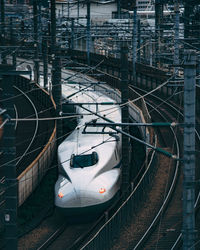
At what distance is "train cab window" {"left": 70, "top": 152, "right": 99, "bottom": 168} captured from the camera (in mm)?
20766

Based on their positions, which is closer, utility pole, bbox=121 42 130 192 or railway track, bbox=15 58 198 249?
railway track, bbox=15 58 198 249

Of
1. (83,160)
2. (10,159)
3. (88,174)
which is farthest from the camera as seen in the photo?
(83,160)

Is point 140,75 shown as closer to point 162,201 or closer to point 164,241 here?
point 162,201

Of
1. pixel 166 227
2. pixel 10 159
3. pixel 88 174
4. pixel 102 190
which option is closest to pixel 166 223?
pixel 166 227

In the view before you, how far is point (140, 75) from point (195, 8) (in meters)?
9.35

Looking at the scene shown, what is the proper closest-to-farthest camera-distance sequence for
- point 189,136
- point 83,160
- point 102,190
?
point 189,136
point 102,190
point 83,160

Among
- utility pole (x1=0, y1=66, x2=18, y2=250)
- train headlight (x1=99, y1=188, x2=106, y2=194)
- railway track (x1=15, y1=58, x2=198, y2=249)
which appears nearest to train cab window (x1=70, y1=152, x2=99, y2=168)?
train headlight (x1=99, y1=188, x2=106, y2=194)

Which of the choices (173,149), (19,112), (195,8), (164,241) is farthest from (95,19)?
(164,241)

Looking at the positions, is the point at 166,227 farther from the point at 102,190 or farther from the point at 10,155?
the point at 10,155

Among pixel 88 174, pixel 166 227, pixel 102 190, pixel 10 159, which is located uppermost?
pixel 10 159

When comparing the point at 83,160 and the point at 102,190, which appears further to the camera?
the point at 83,160

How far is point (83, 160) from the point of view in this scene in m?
20.9

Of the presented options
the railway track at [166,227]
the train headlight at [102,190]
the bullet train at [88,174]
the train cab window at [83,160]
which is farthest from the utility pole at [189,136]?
the train cab window at [83,160]

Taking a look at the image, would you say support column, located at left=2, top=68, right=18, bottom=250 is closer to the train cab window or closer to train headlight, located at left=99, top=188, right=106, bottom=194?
train headlight, located at left=99, top=188, right=106, bottom=194
